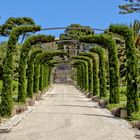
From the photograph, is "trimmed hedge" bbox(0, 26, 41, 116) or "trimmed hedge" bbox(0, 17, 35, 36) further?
"trimmed hedge" bbox(0, 17, 35, 36)

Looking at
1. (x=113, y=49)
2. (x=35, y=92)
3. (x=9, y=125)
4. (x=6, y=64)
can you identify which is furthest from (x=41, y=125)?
(x=35, y=92)

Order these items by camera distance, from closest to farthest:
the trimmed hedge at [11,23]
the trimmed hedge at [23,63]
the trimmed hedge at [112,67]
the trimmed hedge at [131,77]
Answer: the trimmed hedge at [131,77], the trimmed hedge at [23,63], the trimmed hedge at [112,67], the trimmed hedge at [11,23]

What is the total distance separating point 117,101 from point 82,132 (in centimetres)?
1591

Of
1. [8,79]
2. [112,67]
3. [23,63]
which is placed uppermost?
[23,63]

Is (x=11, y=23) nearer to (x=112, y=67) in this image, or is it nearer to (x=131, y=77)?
(x=112, y=67)

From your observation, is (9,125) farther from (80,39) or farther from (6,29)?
(6,29)

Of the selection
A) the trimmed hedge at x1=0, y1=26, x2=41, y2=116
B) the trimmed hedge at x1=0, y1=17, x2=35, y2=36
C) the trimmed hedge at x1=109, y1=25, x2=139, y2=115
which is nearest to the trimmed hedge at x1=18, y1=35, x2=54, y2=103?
the trimmed hedge at x1=0, y1=26, x2=41, y2=116

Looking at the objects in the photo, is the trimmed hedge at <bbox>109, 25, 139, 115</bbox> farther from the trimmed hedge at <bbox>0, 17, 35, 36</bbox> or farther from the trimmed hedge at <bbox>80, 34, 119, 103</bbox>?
the trimmed hedge at <bbox>0, 17, 35, 36</bbox>

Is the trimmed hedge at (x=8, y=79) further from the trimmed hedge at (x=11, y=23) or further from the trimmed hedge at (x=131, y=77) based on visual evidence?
the trimmed hedge at (x=11, y=23)

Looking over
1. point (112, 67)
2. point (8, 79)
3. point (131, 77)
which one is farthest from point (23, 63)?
point (131, 77)

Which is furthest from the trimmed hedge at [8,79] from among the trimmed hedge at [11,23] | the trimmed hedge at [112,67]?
the trimmed hedge at [11,23]

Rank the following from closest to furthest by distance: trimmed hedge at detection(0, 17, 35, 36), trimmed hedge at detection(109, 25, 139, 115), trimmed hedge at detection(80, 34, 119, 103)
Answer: trimmed hedge at detection(109, 25, 139, 115) < trimmed hedge at detection(80, 34, 119, 103) < trimmed hedge at detection(0, 17, 35, 36)

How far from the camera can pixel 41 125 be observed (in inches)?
857

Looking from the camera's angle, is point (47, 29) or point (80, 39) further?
point (80, 39)
